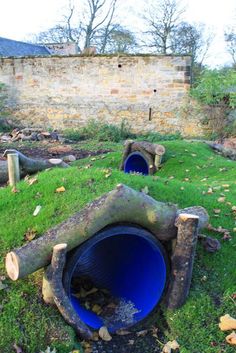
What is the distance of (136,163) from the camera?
10.3 m

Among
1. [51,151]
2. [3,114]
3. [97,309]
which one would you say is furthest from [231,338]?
[3,114]

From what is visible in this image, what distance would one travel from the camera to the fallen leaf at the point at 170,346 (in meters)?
3.64

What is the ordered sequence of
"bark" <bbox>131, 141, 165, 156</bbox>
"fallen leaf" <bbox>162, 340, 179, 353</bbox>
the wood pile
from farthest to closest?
the wood pile
"bark" <bbox>131, 141, 165, 156</bbox>
"fallen leaf" <bbox>162, 340, 179, 353</bbox>

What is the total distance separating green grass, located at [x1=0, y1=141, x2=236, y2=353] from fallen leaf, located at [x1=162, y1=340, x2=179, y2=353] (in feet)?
0.18

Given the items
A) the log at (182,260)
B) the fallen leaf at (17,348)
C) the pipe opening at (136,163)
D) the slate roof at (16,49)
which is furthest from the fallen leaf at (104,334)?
the slate roof at (16,49)

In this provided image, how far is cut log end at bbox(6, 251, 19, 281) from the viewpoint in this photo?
11.4ft

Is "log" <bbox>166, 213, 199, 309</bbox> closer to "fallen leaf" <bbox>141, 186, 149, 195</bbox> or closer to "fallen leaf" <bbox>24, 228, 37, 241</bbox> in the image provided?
"fallen leaf" <bbox>141, 186, 149, 195</bbox>

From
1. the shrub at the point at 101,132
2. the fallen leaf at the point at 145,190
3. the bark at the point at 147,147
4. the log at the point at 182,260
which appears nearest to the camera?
the log at the point at 182,260

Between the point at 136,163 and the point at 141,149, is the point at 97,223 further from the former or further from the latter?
the point at 136,163

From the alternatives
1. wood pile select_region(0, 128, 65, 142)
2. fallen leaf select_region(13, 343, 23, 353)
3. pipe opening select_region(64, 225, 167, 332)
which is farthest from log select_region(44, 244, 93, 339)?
wood pile select_region(0, 128, 65, 142)

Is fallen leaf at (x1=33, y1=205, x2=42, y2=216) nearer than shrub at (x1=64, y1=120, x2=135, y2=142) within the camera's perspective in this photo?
Yes

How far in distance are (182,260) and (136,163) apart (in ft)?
21.5

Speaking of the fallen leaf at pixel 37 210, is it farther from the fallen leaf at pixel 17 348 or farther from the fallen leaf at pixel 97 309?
the fallen leaf at pixel 17 348

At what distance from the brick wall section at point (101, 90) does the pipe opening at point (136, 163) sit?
5.36 m
